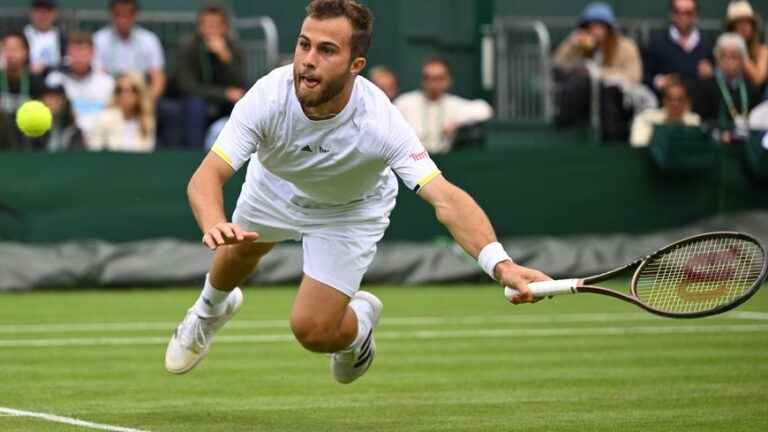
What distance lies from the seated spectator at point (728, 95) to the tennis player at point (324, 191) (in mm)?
8477

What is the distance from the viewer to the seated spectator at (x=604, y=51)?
51.0 ft

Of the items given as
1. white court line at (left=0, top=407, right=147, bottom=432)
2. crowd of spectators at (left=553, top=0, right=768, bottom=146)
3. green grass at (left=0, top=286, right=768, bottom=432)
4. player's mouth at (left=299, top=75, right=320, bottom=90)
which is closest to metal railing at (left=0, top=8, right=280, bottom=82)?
crowd of spectators at (left=553, top=0, right=768, bottom=146)

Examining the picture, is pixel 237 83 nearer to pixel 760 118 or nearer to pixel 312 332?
pixel 760 118

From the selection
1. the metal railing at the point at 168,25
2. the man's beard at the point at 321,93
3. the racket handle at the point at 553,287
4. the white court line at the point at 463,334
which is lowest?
the white court line at the point at 463,334

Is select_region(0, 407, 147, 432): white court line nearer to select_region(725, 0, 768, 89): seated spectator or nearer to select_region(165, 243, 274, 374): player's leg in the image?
select_region(165, 243, 274, 374): player's leg

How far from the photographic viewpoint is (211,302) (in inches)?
313

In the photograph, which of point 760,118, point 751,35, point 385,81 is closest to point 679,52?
point 751,35

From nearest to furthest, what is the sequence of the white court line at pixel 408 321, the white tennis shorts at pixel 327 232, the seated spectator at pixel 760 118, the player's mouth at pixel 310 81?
the player's mouth at pixel 310 81
the white tennis shorts at pixel 327 232
the white court line at pixel 408 321
the seated spectator at pixel 760 118

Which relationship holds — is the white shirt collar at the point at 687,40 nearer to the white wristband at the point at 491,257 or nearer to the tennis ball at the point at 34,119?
the tennis ball at the point at 34,119

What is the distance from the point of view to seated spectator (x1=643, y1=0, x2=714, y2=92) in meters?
15.9

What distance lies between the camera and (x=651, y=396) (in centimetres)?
789

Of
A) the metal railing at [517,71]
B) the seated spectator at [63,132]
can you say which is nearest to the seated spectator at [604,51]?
the metal railing at [517,71]

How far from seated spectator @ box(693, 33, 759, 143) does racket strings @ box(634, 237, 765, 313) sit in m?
9.74

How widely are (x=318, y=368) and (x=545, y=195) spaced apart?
6.35 metres
